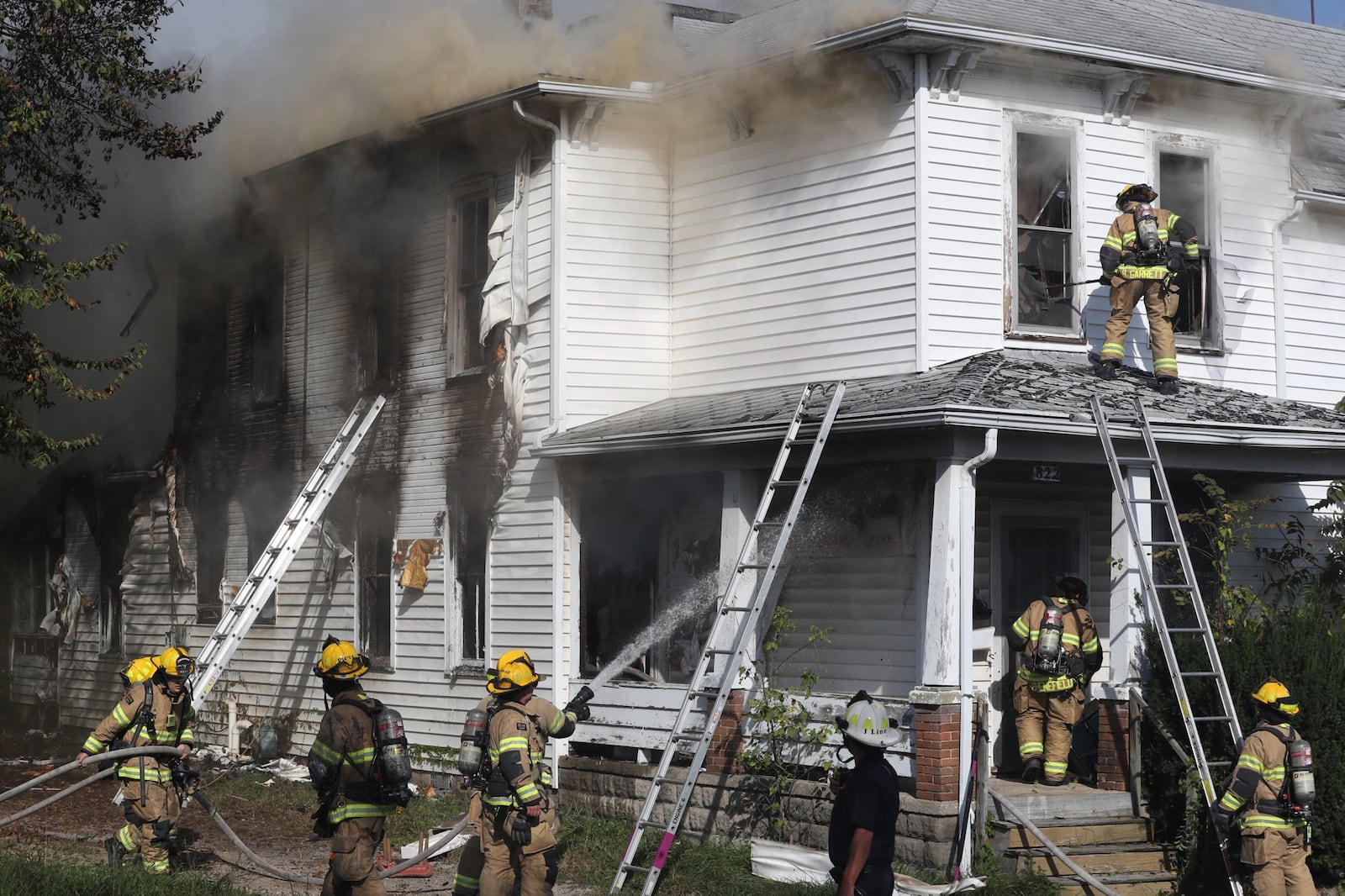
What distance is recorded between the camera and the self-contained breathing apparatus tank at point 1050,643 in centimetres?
1204

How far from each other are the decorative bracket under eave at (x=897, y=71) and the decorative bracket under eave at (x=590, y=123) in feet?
9.01

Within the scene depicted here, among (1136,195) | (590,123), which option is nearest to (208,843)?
(590,123)

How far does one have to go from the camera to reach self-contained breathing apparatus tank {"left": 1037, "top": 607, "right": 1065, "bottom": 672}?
39.5ft

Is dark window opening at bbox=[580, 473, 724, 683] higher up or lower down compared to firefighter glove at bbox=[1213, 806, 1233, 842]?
higher up

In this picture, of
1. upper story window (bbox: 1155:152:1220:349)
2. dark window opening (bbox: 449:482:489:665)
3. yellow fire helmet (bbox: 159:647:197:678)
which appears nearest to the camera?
yellow fire helmet (bbox: 159:647:197:678)

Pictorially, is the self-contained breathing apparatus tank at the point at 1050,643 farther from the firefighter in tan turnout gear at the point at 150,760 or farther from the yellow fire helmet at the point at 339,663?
the firefighter in tan turnout gear at the point at 150,760

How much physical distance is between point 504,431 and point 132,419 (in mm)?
9147

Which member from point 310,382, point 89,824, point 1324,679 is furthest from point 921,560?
point 310,382

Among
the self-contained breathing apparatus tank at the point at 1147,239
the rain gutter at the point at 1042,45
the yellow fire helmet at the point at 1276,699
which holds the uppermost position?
the rain gutter at the point at 1042,45

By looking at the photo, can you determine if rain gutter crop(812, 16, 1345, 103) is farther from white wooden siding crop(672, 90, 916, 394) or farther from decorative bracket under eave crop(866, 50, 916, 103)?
white wooden siding crop(672, 90, 916, 394)

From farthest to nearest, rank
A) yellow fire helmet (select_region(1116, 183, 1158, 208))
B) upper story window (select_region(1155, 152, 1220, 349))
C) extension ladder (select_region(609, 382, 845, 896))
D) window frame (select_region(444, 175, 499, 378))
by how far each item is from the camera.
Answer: window frame (select_region(444, 175, 499, 378))
upper story window (select_region(1155, 152, 1220, 349))
yellow fire helmet (select_region(1116, 183, 1158, 208))
extension ladder (select_region(609, 382, 845, 896))

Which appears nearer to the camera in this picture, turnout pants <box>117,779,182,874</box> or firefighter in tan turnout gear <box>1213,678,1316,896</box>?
firefighter in tan turnout gear <box>1213,678,1316,896</box>

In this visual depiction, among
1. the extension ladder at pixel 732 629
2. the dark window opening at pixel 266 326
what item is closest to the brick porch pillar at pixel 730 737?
the extension ladder at pixel 732 629

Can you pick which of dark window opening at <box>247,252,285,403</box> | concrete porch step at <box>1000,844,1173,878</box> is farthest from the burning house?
dark window opening at <box>247,252,285,403</box>
